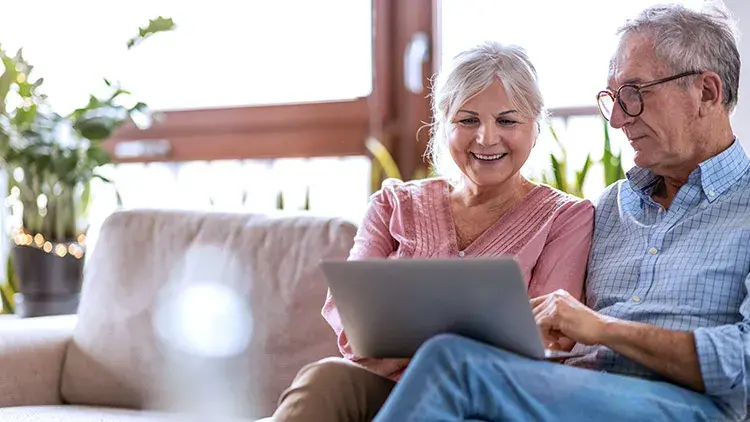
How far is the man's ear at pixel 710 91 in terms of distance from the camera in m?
1.82

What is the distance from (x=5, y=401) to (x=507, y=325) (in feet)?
4.86

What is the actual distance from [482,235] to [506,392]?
0.54 m

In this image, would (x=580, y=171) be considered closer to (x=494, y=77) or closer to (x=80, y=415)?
(x=494, y=77)

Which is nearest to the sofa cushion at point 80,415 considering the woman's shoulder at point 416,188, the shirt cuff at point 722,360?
the woman's shoulder at point 416,188

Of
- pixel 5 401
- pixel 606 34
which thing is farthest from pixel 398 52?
pixel 5 401

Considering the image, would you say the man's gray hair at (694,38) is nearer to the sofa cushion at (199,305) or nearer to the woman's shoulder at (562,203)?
the woman's shoulder at (562,203)

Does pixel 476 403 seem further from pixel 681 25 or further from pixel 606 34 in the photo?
pixel 606 34

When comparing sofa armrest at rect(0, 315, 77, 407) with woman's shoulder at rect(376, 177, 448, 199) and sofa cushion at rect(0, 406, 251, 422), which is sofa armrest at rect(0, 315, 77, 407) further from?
woman's shoulder at rect(376, 177, 448, 199)

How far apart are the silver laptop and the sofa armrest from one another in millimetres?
1196

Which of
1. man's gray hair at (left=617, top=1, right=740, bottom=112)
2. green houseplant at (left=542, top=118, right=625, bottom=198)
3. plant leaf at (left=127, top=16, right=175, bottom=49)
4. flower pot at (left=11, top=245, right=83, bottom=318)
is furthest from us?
plant leaf at (left=127, top=16, right=175, bottom=49)

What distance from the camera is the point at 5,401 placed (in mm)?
2436

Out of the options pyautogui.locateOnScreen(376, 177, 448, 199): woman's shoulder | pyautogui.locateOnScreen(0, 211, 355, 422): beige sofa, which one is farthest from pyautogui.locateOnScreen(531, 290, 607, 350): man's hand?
pyautogui.locateOnScreen(0, 211, 355, 422): beige sofa

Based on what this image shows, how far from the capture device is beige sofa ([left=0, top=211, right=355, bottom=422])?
2242 mm

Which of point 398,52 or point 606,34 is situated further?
point 398,52
